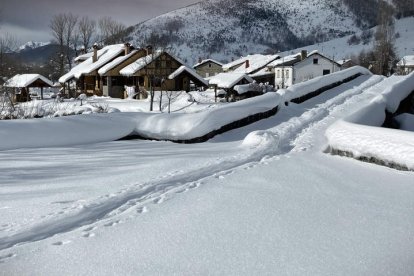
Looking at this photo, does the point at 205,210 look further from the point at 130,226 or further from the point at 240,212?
the point at 130,226

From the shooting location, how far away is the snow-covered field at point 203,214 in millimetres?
4684

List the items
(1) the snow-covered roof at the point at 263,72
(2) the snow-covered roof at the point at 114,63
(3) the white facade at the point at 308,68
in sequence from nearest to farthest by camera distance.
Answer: (2) the snow-covered roof at the point at 114,63 → (3) the white facade at the point at 308,68 → (1) the snow-covered roof at the point at 263,72

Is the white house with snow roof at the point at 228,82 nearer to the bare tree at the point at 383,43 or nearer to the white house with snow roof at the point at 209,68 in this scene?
the bare tree at the point at 383,43

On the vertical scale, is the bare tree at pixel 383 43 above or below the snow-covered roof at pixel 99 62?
above

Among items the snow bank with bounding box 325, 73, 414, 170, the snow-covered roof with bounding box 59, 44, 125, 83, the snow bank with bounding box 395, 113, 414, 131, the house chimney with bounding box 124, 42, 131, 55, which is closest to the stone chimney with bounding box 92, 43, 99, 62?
the snow-covered roof with bounding box 59, 44, 125, 83

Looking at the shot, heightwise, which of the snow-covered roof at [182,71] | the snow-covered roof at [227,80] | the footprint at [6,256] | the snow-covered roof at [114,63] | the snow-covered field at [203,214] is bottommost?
the footprint at [6,256]

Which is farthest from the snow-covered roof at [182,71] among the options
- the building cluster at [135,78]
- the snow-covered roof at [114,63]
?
the snow-covered roof at [114,63]

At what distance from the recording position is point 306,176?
8258 millimetres

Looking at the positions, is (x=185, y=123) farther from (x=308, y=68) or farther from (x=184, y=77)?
(x=308, y=68)

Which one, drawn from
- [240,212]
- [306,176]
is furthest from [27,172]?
[306,176]

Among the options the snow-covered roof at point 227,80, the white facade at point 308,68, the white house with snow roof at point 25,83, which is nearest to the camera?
the snow-covered roof at point 227,80

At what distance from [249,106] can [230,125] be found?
210 centimetres

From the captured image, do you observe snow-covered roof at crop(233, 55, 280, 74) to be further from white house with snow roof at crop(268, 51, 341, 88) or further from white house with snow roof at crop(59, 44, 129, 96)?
→ white house with snow roof at crop(59, 44, 129, 96)

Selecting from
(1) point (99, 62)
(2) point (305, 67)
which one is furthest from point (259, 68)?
(1) point (99, 62)
